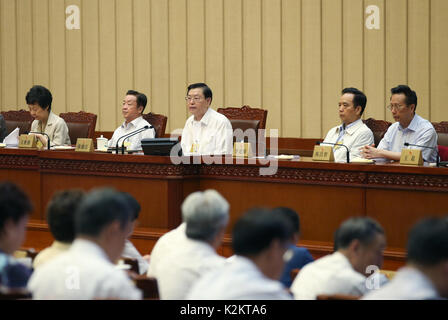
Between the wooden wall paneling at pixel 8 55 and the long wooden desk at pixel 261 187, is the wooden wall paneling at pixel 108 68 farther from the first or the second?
the long wooden desk at pixel 261 187

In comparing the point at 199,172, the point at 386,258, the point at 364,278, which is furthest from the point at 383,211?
the point at 364,278

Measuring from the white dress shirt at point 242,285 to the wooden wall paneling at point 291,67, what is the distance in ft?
18.9

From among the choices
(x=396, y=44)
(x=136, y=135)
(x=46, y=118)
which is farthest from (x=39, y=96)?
(x=396, y=44)

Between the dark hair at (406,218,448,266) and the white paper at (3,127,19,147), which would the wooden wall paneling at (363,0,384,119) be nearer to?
the white paper at (3,127,19,147)

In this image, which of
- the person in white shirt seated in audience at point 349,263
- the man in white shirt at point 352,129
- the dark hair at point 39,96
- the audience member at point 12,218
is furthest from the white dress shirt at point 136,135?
the audience member at point 12,218

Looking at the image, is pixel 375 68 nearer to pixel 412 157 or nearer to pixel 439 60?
pixel 439 60

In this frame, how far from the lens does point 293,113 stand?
26.4 feet

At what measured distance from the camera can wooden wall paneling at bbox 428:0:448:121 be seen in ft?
23.7

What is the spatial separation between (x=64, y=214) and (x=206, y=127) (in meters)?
3.83

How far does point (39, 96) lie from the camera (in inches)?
291

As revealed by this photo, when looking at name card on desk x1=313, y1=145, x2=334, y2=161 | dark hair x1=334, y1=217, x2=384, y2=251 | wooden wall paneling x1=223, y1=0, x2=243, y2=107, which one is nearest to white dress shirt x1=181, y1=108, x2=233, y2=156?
name card on desk x1=313, y1=145, x2=334, y2=161

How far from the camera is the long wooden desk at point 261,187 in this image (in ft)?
16.5
